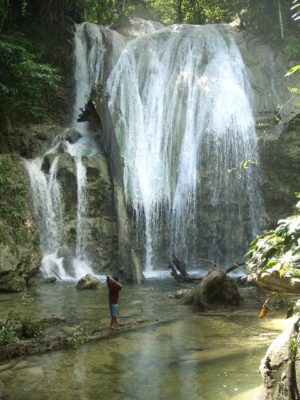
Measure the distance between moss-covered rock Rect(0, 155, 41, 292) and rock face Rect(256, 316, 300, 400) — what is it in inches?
347

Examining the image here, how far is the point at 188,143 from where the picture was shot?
18.4m

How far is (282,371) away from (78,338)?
13.2 ft

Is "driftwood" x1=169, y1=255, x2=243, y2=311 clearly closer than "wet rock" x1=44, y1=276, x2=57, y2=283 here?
Yes

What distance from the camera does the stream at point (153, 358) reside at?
17.7ft

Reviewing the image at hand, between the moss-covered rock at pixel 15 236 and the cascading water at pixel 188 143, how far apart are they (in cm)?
443

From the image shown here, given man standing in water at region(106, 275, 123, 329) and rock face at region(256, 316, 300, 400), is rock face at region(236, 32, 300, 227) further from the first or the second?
rock face at region(256, 316, 300, 400)

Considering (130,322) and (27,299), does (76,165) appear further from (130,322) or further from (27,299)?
(130,322)

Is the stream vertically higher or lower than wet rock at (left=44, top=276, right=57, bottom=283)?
lower

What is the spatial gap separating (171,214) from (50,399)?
39.8 feet

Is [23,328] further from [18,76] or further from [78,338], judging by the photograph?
[18,76]

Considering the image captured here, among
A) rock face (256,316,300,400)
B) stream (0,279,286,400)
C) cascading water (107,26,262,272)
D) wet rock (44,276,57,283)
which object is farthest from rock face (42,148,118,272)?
rock face (256,316,300,400)

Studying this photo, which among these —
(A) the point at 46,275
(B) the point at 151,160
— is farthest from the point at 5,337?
(B) the point at 151,160

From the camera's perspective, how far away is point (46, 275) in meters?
14.4

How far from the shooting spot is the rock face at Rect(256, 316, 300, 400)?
3980 mm
